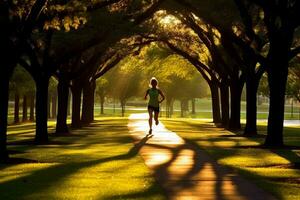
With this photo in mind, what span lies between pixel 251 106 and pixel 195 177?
16.1 meters

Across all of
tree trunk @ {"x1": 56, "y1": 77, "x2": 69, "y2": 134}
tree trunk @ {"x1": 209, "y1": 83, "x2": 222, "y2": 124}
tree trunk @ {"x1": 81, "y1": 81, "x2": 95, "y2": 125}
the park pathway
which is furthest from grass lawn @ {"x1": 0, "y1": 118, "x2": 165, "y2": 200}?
tree trunk @ {"x1": 209, "y1": 83, "x2": 222, "y2": 124}

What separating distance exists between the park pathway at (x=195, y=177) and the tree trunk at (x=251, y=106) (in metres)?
9.83

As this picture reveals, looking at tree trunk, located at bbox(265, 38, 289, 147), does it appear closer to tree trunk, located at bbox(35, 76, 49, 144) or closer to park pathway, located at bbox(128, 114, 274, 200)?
park pathway, located at bbox(128, 114, 274, 200)

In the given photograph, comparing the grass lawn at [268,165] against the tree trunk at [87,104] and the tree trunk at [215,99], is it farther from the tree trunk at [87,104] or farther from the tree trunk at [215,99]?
the tree trunk at [215,99]

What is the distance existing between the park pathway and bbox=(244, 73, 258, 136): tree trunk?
9829 millimetres

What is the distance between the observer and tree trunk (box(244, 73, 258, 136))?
27.6 metres

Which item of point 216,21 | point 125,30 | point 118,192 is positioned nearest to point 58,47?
point 125,30

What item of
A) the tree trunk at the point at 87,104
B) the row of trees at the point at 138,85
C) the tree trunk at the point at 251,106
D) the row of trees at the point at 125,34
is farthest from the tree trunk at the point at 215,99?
the tree trunk at the point at 251,106

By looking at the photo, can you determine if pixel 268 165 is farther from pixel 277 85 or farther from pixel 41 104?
pixel 41 104

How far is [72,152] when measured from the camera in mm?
18562

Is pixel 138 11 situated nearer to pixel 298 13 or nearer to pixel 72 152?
pixel 72 152

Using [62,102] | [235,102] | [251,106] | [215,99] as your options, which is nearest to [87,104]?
[215,99]

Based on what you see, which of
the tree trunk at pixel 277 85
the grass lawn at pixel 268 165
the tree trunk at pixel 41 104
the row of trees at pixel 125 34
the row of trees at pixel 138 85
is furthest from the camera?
the row of trees at pixel 138 85

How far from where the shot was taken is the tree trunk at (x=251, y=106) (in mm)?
27609
